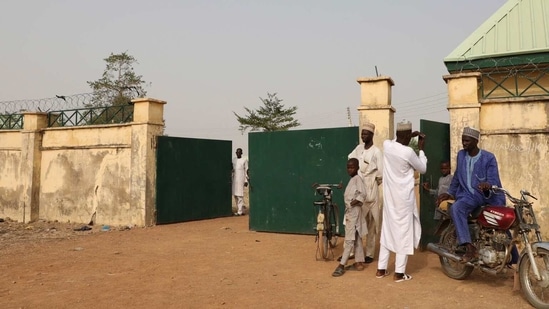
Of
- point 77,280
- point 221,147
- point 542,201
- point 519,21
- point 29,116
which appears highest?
point 519,21

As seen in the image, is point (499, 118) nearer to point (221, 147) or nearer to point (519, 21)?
point (519, 21)

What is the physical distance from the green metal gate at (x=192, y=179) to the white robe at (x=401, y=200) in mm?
6259

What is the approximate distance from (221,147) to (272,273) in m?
6.57

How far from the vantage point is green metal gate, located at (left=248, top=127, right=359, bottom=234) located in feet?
27.1

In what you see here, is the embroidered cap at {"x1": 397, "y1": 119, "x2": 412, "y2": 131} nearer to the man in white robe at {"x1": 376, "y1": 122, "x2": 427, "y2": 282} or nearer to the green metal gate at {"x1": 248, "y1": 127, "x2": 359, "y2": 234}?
the man in white robe at {"x1": 376, "y1": 122, "x2": 427, "y2": 282}

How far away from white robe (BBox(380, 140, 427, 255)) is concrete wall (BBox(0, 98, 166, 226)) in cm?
623

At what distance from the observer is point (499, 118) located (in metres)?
6.95

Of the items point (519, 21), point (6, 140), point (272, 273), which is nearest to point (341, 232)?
point (272, 273)

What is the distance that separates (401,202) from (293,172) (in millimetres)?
3798

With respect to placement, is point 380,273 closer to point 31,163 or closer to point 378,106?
point 378,106

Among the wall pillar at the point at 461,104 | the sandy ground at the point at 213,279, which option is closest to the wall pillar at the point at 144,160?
the sandy ground at the point at 213,279

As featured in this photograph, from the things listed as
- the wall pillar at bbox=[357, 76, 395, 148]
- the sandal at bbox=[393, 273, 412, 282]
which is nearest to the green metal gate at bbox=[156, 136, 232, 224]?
the wall pillar at bbox=[357, 76, 395, 148]

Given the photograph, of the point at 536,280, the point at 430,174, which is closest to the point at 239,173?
the point at 430,174

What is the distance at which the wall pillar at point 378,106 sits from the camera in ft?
24.6
